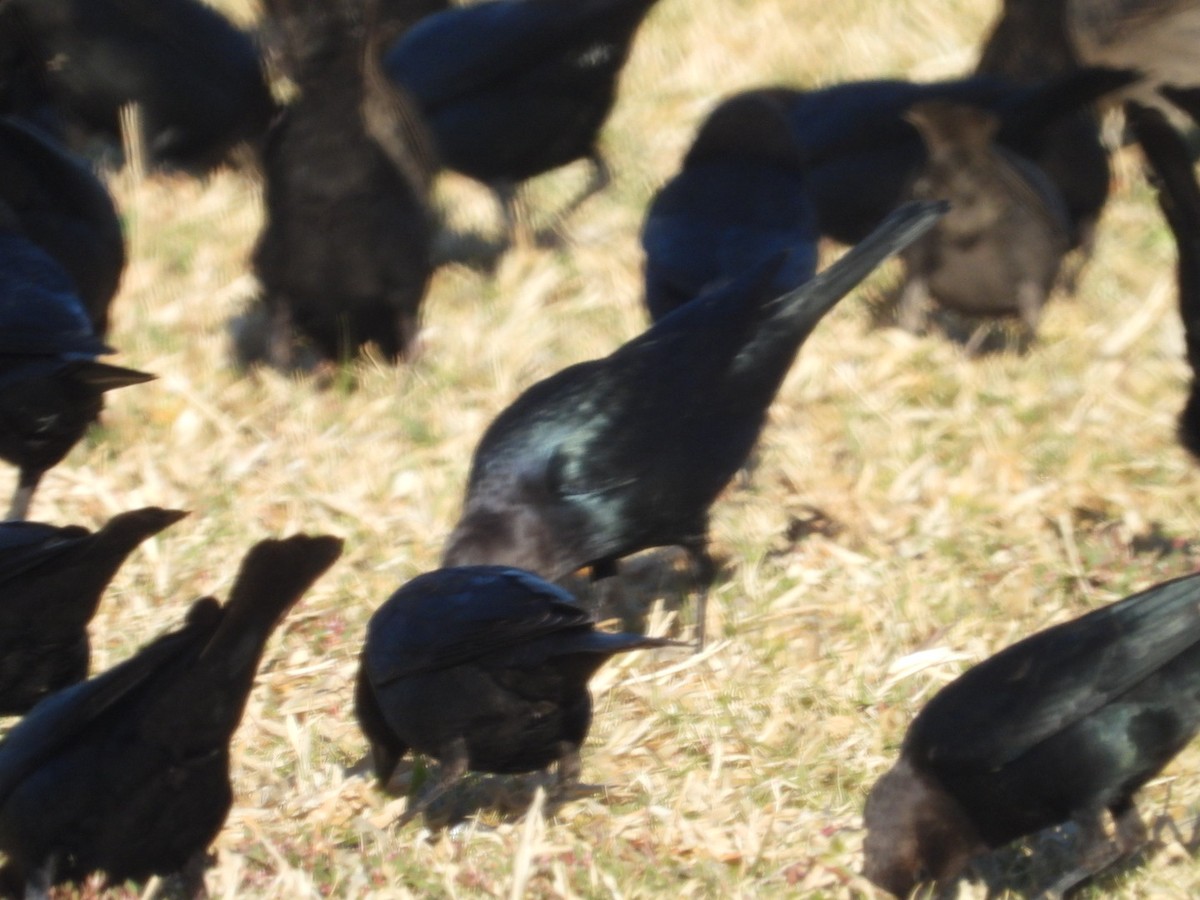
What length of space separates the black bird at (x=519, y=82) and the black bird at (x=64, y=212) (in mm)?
1820

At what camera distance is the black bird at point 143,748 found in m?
3.71

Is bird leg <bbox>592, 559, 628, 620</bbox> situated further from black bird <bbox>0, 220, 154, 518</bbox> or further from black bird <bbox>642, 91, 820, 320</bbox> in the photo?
black bird <bbox>0, 220, 154, 518</bbox>

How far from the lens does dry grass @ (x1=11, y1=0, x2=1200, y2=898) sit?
4.20 metres

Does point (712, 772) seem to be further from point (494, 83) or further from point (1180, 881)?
point (494, 83)

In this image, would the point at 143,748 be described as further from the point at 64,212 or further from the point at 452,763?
the point at 64,212

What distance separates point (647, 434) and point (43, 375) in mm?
1782

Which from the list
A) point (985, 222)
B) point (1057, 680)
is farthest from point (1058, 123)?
point (1057, 680)

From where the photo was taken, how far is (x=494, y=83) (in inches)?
309

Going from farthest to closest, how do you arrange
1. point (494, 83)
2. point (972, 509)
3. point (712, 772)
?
point (494, 83)
point (972, 509)
point (712, 772)

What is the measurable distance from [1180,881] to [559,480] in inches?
76.9

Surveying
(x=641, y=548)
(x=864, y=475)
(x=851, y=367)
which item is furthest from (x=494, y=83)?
(x=641, y=548)

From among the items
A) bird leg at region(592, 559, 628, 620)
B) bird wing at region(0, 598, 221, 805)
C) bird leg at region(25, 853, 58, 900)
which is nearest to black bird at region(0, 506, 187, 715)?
bird wing at region(0, 598, 221, 805)

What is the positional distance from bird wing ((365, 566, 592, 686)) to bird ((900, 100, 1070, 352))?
3.13m

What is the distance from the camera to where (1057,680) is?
396 cm
